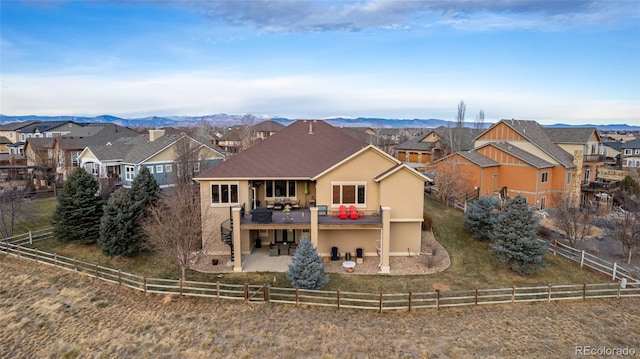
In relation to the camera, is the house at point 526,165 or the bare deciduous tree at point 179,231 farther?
the house at point 526,165

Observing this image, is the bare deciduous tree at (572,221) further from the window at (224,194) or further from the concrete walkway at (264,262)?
the window at (224,194)

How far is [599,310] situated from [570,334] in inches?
127

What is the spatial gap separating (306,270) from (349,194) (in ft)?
20.8

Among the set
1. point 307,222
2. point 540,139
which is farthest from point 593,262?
point 540,139

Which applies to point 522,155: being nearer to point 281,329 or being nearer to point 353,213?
point 353,213

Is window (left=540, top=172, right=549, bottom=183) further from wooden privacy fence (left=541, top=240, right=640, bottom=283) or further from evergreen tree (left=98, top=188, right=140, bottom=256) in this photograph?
evergreen tree (left=98, top=188, right=140, bottom=256)

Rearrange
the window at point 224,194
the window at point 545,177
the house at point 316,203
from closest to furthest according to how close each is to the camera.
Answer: the house at point 316,203 < the window at point 224,194 < the window at point 545,177

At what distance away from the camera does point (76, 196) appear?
2369 centimetres

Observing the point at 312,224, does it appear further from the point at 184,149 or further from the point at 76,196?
the point at 184,149

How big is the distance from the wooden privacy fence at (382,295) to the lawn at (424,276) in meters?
0.85

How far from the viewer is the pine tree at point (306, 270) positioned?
16.7m

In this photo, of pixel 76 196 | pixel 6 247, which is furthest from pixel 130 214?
pixel 6 247

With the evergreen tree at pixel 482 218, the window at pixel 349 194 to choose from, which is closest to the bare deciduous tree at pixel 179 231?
the window at pixel 349 194

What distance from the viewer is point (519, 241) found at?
19.2m
